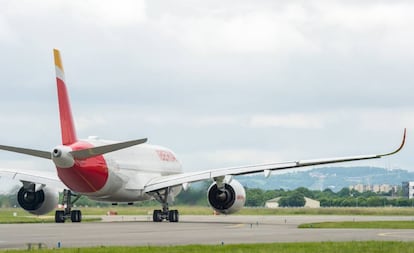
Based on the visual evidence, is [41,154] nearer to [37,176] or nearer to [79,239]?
[37,176]

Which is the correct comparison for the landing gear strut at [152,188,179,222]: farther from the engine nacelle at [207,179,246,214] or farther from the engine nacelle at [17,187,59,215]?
the engine nacelle at [17,187,59,215]

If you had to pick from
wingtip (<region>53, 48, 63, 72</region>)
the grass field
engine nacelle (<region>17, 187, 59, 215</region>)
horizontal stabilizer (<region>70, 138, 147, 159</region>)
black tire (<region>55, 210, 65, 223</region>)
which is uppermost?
wingtip (<region>53, 48, 63, 72</region>)

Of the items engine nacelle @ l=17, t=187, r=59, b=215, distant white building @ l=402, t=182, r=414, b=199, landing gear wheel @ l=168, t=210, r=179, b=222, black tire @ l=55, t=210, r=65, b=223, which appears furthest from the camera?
distant white building @ l=402, t=182, r=414, b=199

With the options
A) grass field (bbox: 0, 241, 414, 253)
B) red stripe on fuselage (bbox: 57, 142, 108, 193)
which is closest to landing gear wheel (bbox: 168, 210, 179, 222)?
red stripe on fuselage (bbox: 57, 142, 108, 193)

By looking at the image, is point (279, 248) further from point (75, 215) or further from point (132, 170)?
point (132, 170)

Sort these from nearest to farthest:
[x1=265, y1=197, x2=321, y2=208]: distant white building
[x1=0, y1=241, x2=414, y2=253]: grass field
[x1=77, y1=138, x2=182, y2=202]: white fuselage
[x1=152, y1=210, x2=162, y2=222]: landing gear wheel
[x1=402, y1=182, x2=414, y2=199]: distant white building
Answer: [x1=0, y1=241, x2=414, y2=253]: grass field → [x1=77, y1=138, x2=182, y2=202]: white fuselage → [x1=152, y1=210, x2=162, y2=222]: landing gear wheel → [x1=265, y1=197, x2=321, y2=208]: distant white building → [x1=402, y1=182, x2=414, y2=199]: distant white building

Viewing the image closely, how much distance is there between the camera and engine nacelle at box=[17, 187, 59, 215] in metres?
61.7

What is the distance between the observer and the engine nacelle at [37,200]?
202 feet

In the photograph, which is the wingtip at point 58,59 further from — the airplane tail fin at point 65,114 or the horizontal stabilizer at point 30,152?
the horizontal stabilizer at point 30,152

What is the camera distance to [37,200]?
61812 mm

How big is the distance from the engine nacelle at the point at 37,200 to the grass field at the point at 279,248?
3057 cm

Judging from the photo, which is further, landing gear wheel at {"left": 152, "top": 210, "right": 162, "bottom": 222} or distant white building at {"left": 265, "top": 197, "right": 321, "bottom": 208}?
distant white building at {"left": 265, "top": 197, "right": 321, "bottom": 208}

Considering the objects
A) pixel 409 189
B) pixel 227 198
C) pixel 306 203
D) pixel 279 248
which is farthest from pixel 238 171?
pixel 409 189

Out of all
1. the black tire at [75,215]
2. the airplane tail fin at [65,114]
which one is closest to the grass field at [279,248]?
the airplane tail fin at [65,114]
